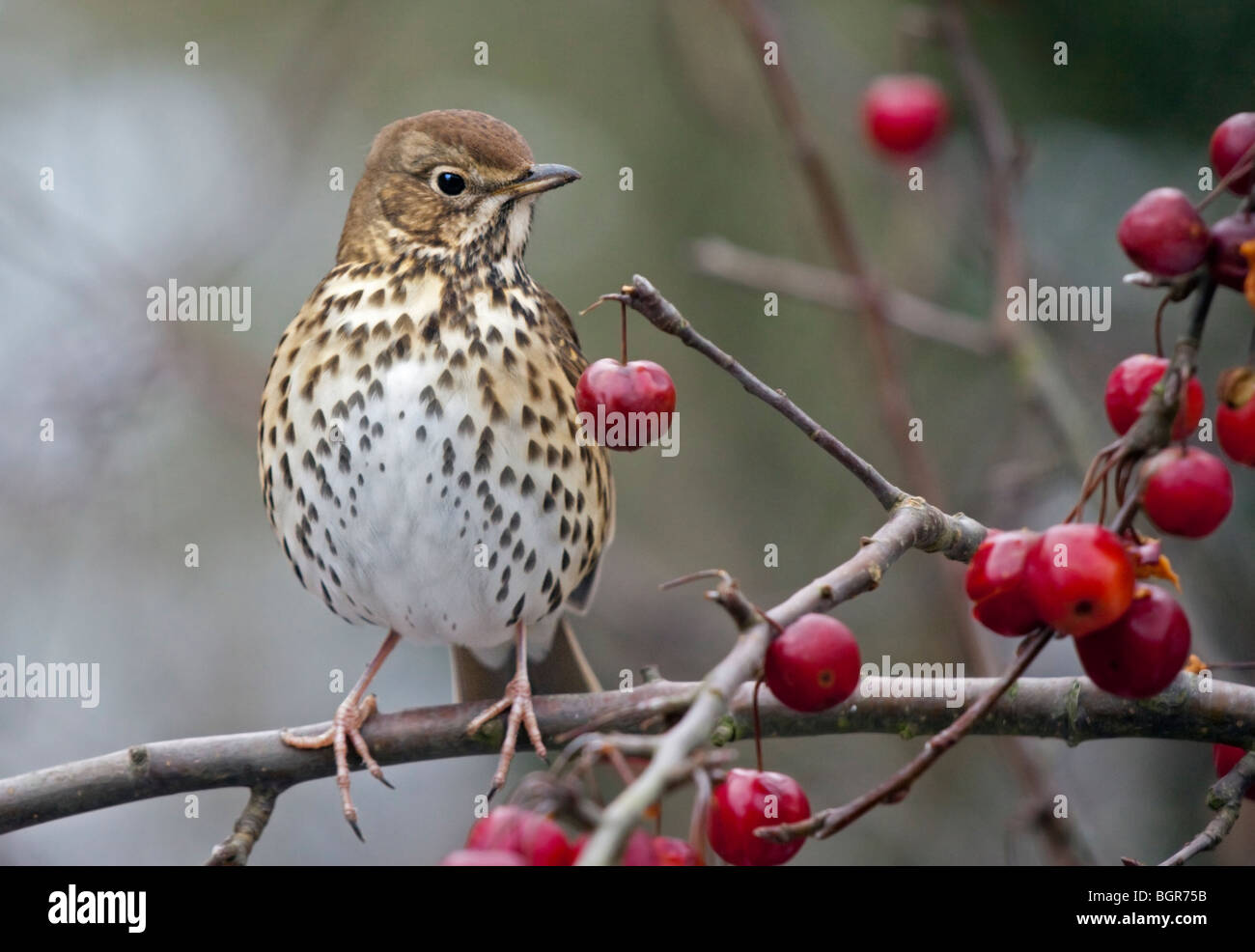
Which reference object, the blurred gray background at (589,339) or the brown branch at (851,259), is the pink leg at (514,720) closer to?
the brown branch at (851,259)

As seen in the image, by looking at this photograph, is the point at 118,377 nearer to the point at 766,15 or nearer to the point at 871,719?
the point at 766,15

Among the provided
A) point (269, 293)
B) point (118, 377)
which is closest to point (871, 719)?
point (118, 377)

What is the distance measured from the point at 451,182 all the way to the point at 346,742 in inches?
56.6

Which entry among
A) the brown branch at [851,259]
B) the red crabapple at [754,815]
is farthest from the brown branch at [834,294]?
the red crabapple at [754,815]

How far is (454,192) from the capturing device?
3.32 m

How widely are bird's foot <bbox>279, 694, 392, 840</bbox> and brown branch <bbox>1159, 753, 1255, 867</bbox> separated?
1405 mm

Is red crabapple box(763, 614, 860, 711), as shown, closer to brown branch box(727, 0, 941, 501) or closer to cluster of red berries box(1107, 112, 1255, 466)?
cluster of red berries box(1107, 112, 1255, 466)

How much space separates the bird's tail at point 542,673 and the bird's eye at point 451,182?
1.19 meters

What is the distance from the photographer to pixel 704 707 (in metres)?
1.13

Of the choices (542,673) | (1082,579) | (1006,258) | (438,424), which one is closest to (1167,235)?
(1082,579)

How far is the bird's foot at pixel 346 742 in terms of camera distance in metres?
2.53

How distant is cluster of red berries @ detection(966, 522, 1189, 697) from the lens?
1.38m

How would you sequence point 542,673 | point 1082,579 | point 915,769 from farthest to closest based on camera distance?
point 542,673 < point 1082,579 < point 915,769

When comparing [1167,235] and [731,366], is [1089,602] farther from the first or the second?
[731,366]
